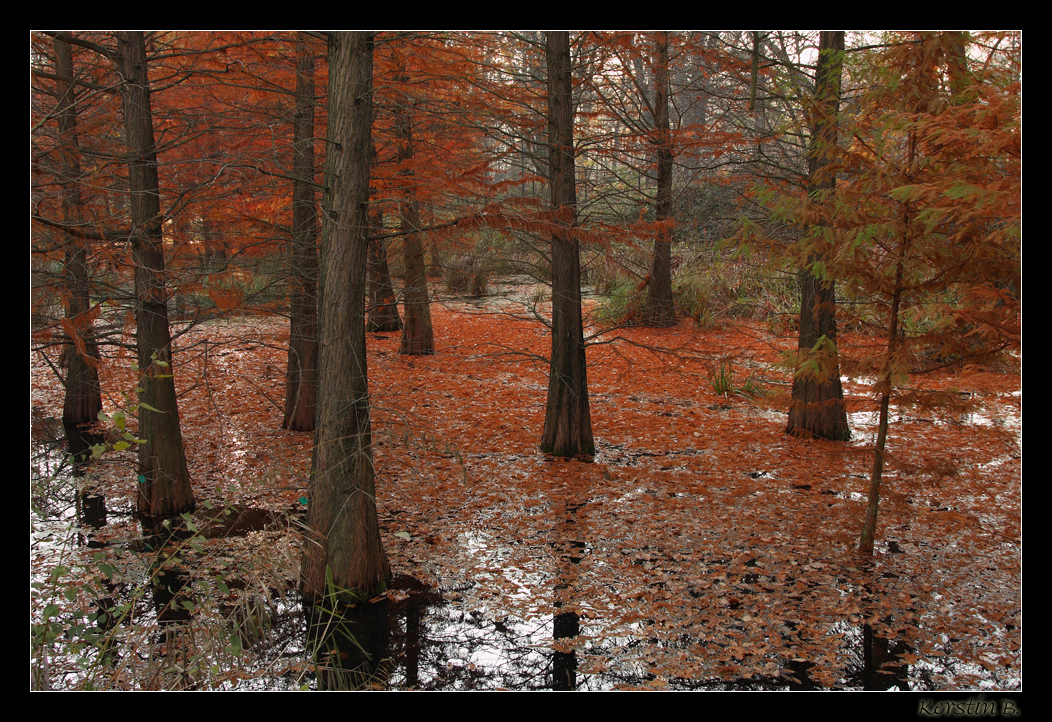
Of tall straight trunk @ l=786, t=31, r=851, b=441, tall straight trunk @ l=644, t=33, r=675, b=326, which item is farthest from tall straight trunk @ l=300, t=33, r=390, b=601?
tall straight trunk @ l=644, t=33, r=675, b=326

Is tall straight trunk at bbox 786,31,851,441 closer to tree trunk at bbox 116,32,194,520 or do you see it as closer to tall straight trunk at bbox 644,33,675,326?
tall straight trunk at bbox 644,33,675,326

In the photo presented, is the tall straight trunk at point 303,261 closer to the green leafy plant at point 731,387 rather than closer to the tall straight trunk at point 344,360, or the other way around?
the tall straight trunk at point 344,360

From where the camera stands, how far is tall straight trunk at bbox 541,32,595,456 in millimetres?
7953

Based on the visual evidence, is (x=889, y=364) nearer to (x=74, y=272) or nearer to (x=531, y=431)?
(x=531, y=431)

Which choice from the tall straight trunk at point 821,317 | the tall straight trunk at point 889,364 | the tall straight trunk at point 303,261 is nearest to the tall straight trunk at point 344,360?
the tall straight trunk at point 303,261

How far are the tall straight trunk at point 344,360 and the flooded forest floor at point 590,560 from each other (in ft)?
1.26

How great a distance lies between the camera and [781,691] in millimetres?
4281

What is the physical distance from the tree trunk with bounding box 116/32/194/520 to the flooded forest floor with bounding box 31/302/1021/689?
402mm

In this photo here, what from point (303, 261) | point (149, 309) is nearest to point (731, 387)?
point (303, 261)

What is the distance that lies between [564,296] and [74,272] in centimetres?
519

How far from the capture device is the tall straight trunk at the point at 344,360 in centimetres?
522

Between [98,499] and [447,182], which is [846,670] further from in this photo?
[98,499]

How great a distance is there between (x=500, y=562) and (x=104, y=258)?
460 cm
